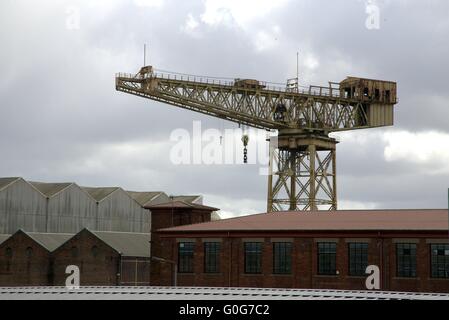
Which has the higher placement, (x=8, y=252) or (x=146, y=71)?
(x=146, y=71)

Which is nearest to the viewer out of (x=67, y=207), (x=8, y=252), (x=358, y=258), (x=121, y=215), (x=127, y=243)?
(x=358, y=258)

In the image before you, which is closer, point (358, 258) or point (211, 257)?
point (358, 258)

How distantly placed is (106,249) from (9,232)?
34.0ft

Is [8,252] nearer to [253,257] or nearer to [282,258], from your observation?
[253,257]

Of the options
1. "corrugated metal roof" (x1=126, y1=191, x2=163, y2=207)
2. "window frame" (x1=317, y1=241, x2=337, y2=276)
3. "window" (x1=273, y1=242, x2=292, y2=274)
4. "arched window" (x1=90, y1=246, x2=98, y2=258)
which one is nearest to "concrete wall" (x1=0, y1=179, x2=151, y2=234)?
"corrugated metal roof" (x1=126, y1=191, x2=163, y2=207)

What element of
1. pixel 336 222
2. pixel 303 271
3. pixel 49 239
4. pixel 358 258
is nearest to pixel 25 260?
pixel 49 239

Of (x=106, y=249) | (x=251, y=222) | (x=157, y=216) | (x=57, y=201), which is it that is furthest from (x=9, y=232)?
(x=251, y=222)

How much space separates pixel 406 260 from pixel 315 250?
5449 mm

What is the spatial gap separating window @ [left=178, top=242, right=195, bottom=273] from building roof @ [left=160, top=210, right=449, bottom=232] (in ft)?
3.25

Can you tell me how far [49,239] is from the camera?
7162 centimetres

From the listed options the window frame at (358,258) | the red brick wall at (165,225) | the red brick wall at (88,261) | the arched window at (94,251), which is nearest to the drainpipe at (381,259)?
the window frame at (358,258)

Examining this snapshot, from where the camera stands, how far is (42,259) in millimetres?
68750

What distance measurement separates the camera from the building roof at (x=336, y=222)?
49.4 metres

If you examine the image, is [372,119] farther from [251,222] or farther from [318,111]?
[251,222]
